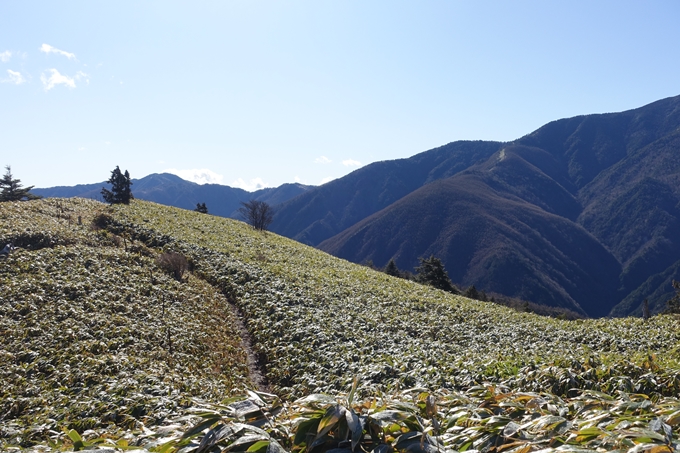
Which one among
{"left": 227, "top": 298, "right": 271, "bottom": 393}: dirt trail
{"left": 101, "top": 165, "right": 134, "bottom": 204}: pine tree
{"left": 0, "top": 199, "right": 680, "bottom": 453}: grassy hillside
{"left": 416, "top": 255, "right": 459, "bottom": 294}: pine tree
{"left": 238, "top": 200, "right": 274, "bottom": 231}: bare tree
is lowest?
{"left": 416, "top": 255, "right": 459, "bottom": 294}: pine tree

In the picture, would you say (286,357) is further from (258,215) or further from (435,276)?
(258,215)

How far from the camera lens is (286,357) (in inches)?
534

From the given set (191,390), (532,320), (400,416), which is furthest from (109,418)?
(532,320)

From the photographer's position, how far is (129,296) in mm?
17312

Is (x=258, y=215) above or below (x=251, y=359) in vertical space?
above

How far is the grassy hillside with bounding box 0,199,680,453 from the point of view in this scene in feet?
8.44

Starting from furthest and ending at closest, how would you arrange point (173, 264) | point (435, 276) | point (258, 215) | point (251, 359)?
point (258, 215) → point (435, 276) → point (173, 264) → point (251, 359)

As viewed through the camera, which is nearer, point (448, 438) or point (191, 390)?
point (448, 438)

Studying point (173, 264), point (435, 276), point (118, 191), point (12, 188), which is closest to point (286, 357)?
point (173, 264)

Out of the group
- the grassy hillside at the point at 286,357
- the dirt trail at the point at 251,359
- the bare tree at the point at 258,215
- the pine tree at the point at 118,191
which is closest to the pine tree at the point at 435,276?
the grassy hillside at the point at 286,357

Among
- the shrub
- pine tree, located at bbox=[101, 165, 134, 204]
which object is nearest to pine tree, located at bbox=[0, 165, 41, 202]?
pine tree, located at bbox=[101, 165, 134, 204]

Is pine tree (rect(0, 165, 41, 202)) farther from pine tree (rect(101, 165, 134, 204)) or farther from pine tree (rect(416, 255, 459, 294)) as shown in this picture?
pine tree (rect(416, 255, 459, 294))

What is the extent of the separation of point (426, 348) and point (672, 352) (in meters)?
6.85

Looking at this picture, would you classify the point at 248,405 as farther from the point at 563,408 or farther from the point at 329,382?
the point at 329,382
